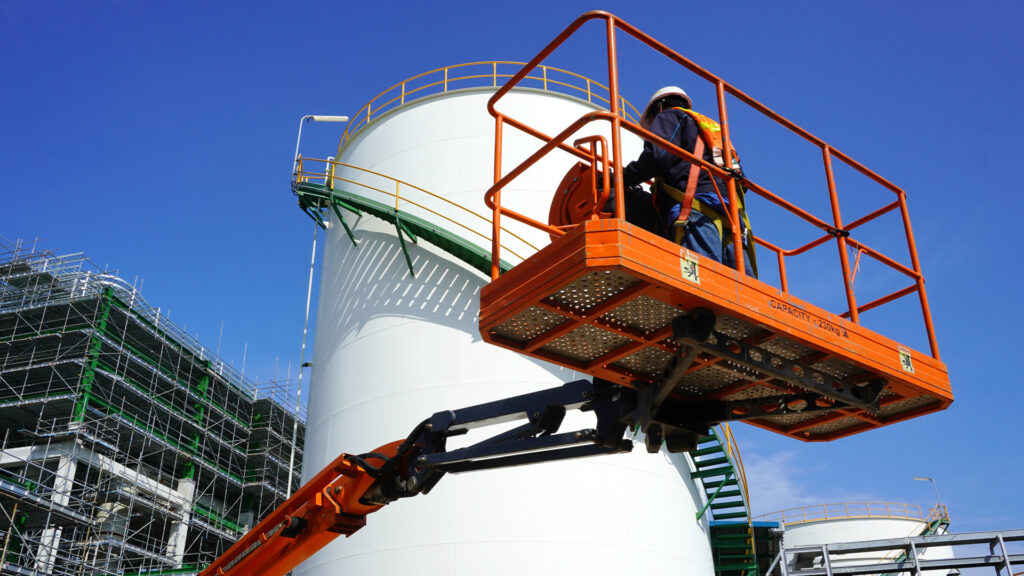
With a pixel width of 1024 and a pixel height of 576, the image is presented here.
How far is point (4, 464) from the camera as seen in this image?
2772 cm

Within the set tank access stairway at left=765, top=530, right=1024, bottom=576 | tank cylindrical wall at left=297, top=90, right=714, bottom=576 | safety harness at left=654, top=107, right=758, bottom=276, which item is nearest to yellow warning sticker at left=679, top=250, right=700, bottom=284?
safety harness at left=654, top=107, right=758, bottom=276

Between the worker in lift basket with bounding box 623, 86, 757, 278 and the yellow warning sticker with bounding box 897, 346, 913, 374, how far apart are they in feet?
3.98

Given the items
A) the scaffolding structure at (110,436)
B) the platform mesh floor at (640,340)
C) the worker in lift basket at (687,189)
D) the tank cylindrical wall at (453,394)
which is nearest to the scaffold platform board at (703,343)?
the platform mesh floor at (640,340)

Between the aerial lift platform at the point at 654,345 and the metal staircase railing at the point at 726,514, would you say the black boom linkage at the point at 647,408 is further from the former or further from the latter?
the metal staircase railing at the point at 726,514

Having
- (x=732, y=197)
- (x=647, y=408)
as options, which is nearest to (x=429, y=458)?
(x=647, y=408)

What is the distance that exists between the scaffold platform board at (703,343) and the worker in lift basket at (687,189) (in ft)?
1.93

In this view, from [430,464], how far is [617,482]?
710cm

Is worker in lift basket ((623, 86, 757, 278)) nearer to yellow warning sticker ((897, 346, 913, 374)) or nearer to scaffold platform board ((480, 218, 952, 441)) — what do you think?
scaffold platform board ((480, 218, 952, 441))

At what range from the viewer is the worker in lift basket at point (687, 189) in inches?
230

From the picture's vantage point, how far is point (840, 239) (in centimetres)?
675

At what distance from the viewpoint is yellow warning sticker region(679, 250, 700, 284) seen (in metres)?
5.12

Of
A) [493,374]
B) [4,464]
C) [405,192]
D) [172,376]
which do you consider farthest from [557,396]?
[172,376]

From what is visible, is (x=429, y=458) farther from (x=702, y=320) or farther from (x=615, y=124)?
(x=615, y=124)

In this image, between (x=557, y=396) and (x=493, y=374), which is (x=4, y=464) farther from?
(x=557, y=396)
